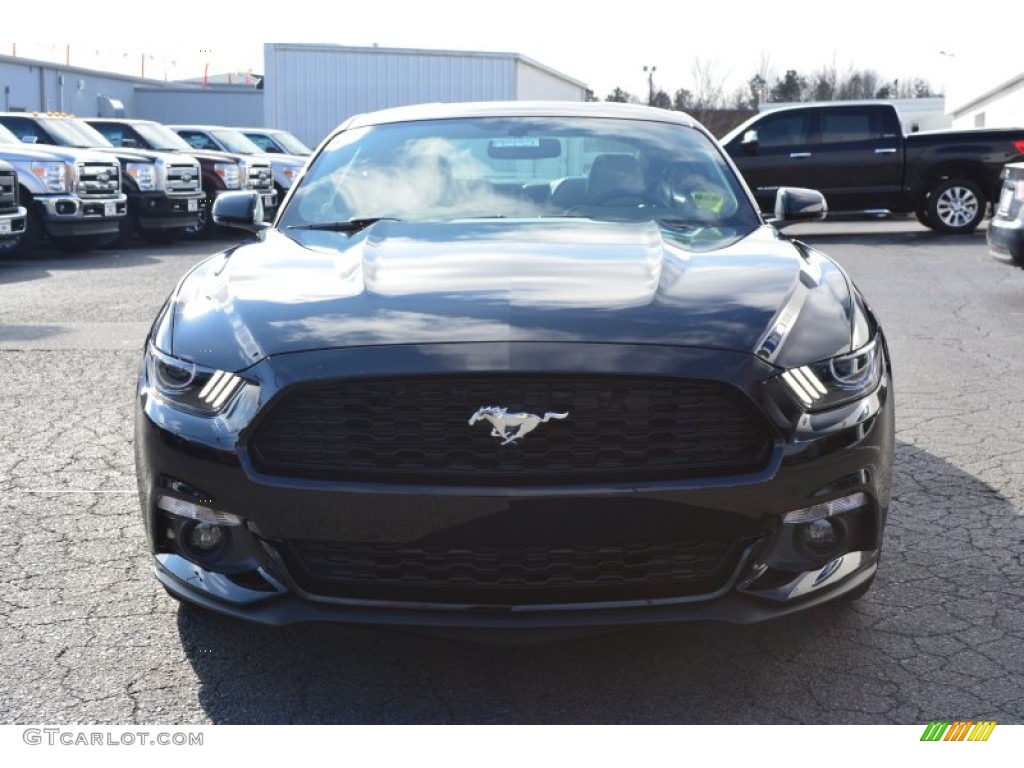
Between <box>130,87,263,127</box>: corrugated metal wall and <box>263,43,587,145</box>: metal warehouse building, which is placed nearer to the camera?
<box>263,43,587,145</box>: metal warehouse building

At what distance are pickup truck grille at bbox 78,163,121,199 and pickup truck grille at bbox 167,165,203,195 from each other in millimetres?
1399

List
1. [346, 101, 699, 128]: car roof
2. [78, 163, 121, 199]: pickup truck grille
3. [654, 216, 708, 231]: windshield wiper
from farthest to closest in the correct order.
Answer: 1. [78, 163, 121, 199]: pickup truck grille
2. [346, 101, 699, 128]: car roof
3. [654, 216, 708, 231]: windshield wiper

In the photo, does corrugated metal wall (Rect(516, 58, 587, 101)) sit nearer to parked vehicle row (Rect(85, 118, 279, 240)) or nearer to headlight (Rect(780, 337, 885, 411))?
parked vehicle row (Rect(85, 118, 279, 240))

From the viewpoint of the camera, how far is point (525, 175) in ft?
16.3

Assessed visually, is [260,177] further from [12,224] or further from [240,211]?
[240,211]

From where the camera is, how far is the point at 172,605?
4.04 m

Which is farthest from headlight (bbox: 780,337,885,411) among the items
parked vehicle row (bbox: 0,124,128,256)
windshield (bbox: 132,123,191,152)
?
windshield (bbox: 132,123,191,152)

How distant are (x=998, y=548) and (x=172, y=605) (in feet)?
8.60

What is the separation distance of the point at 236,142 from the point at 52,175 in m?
8.48

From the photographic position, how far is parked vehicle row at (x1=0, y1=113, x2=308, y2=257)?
16.2 meters

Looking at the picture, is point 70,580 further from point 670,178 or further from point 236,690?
point 670,178

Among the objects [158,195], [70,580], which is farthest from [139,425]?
[158,195]

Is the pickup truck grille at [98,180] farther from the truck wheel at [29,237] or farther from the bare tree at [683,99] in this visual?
the bare tree at [683,99]

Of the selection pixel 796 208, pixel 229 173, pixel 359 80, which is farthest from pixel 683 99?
pixel 796 208
